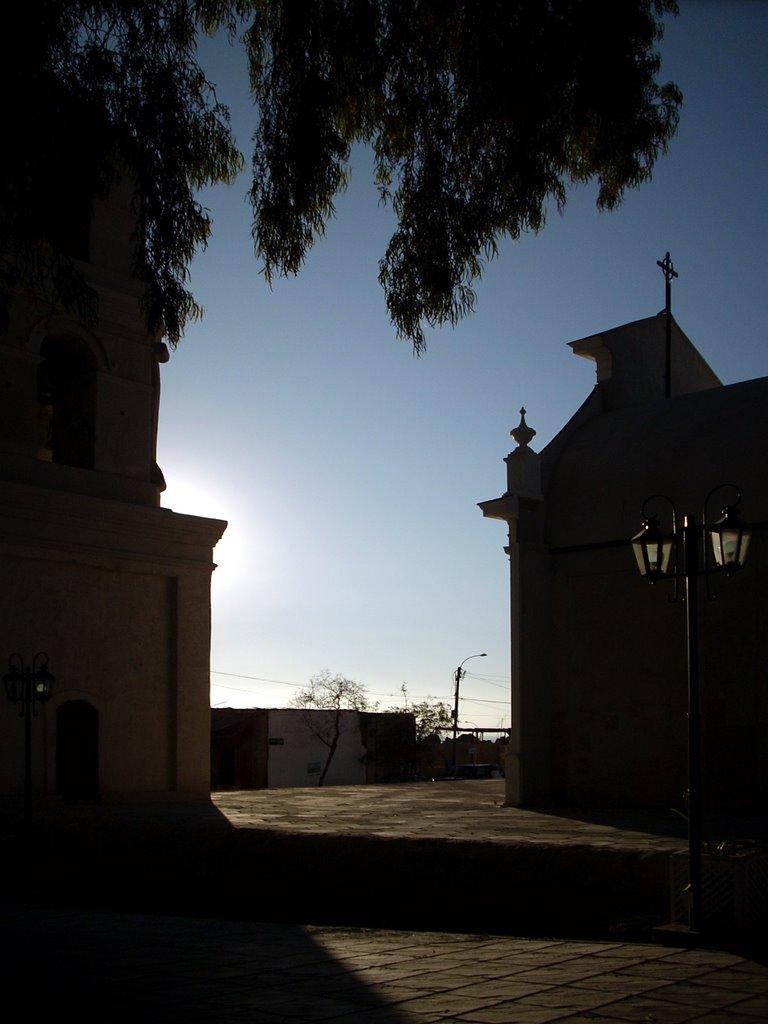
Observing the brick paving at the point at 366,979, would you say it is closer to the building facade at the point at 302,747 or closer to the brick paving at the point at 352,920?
the brick paving at the point at 352,920

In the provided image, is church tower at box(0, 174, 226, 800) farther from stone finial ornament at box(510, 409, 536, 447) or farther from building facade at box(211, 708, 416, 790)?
building facade at box(211, 708, 416, 790)

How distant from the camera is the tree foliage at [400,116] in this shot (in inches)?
343

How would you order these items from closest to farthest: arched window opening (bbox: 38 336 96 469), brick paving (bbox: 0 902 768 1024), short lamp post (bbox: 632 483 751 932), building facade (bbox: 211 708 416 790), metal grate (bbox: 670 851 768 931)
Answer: brick paving (bbox: 0 902 768 1024) → short lamp post (bbox: 632 483 751 932) → metal grate (bbox: 670 851 768 931) → arched window opening (bbox: 38 336 96 469) → building facade (bbox: 211 708 416 790)

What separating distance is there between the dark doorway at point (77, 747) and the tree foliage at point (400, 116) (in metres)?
13.0

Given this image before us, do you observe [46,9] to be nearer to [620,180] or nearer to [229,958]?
[620,180]

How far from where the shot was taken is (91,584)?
20.6 m

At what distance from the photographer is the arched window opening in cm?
2091

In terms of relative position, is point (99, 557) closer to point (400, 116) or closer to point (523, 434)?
point (523, 434)

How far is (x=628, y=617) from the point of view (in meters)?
17.9

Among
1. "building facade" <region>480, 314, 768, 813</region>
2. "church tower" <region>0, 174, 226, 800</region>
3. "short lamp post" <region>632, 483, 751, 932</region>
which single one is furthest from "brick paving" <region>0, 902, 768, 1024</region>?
"church tower" <region>0, 174, 226, 800</region>

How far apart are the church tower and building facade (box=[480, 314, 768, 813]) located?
6.26 metres

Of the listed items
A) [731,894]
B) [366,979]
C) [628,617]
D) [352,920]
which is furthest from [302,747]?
[366,979]

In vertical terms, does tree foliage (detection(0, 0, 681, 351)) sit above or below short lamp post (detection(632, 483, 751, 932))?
above

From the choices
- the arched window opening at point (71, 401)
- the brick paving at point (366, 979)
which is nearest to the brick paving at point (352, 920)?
the brick paving at point (366, 979)
